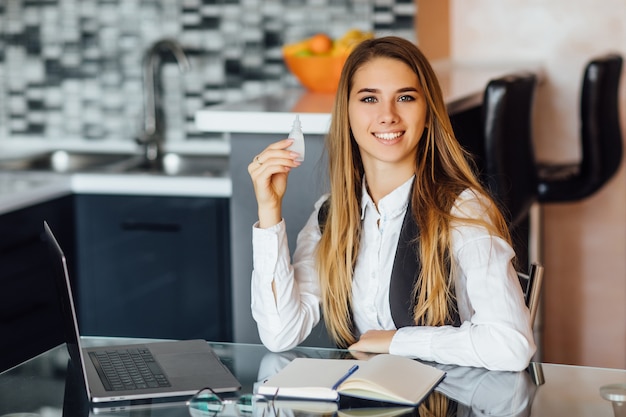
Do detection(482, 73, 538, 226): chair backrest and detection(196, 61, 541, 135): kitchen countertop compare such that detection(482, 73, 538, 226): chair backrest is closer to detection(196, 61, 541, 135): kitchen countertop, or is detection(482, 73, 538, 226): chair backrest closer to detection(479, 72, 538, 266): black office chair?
detection(479, 72, 538, 266): black office chair

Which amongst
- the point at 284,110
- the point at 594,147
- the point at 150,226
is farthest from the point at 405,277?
the point at 594,147

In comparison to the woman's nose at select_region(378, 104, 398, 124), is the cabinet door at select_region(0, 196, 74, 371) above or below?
below

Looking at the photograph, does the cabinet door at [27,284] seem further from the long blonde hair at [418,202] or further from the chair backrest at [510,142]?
the chair backrest at [510,142]

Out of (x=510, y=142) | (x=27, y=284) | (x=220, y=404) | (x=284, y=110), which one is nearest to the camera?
(x=220, y=404)

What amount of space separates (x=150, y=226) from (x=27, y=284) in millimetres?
415

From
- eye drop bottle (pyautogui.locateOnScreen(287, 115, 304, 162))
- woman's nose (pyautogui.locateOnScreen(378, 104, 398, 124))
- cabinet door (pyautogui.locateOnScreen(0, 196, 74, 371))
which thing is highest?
woman's nose (pyautogui.locateOnScreen(378, 104, 398, 124))

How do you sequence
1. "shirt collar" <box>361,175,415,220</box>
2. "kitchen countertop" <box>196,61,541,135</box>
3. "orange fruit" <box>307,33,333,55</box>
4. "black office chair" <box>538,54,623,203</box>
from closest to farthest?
"shirt collar" <box>361,175,415,220</box>
"kitchen countertop" <box>196,61,541,135</box>
"orange fruit" <box>307,33,333,55</box>
"black office chair" <box>538,54,623,203</box>

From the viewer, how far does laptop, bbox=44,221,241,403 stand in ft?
4.90

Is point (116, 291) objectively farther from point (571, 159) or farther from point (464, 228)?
point (571, 159)

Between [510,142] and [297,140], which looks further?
[510,142]

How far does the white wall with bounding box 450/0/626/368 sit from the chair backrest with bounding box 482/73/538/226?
0.94 metres

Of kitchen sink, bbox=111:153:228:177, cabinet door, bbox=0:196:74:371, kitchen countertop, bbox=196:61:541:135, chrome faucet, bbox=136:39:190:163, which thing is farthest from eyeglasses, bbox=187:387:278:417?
chrome faucet, bbox=136:39:190:163

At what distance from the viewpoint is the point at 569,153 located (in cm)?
415

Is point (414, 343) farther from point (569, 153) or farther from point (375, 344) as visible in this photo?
point (569, 153)
